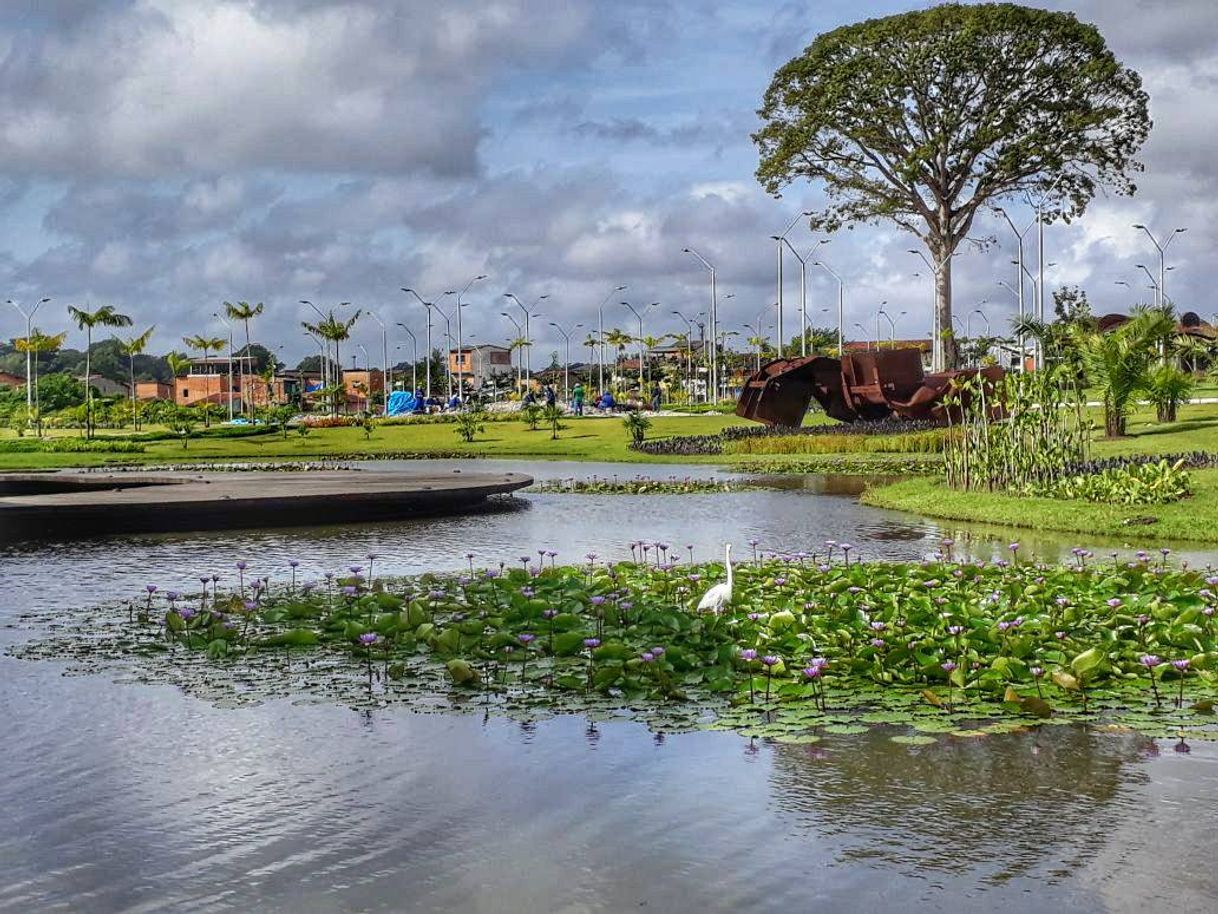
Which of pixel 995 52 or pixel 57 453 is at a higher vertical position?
pixel 995 52

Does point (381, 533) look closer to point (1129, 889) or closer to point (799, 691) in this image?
point (799, 691)

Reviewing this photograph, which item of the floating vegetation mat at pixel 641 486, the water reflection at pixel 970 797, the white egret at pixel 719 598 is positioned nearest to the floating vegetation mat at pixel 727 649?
the white egret at pixel 719 598

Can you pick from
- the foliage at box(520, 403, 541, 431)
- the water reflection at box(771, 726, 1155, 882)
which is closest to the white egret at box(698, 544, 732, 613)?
the water reflection at box(771, 726, 1155, 882)

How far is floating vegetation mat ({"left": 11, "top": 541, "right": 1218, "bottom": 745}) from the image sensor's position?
28.4 feet

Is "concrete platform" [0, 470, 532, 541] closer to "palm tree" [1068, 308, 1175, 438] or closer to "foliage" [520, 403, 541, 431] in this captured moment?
"palm tree" [1068, 308, 1175, 438]

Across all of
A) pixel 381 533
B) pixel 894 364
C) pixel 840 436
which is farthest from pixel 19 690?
pixel 894 364

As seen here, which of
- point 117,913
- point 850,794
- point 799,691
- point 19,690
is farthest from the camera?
point 19,690

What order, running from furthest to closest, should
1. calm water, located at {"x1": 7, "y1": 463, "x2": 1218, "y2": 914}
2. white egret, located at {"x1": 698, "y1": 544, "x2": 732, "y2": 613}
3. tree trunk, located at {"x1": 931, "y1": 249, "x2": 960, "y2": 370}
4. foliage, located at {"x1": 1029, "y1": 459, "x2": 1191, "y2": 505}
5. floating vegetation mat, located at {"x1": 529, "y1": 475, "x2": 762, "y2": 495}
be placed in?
tree trunk, located at {"x1": 931, "y1": 249, "x2": 960, "y2": 370} < floating vegetation mat, located at {"x1": 529, "y1": 475, "x2": 762, "y2": 495} < foliage, located at {"x1": 1029, "y1": 459, "x2": 1191, "y2": 505} < white egret, located at {"x1": 698, "y1": 544, "x2": 732, "y2": 613} < calm water, located at {"x1": 7, "y1": 463, "x2": 1218, "y2": 914}

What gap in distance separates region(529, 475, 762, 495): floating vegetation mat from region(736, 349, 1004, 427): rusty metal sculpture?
16234mm

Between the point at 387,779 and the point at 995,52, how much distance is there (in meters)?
53.2

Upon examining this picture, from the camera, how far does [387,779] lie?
292 inches

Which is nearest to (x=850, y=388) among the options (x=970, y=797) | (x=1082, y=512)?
(x=1082, y=512)

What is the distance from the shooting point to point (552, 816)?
266 inches

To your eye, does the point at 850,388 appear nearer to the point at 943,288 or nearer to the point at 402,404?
the point at 943,288
